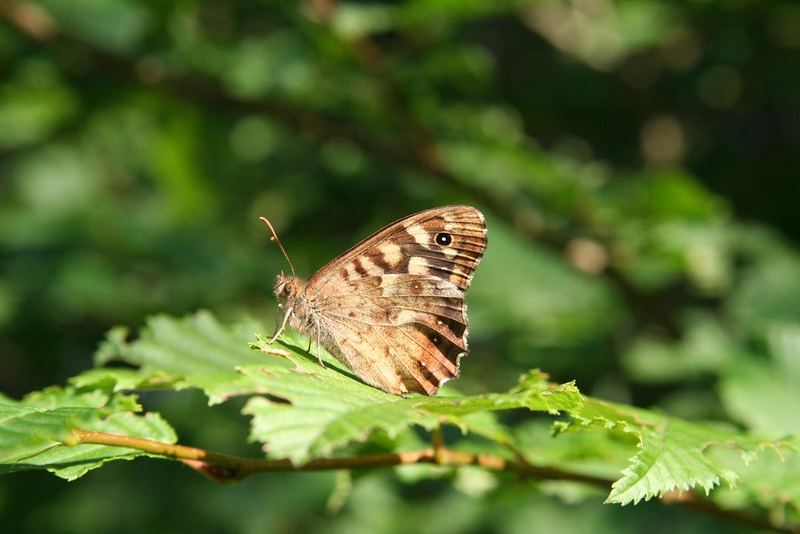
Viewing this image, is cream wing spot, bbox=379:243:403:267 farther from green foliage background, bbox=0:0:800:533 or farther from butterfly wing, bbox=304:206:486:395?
green foliage background, bbox=0:0:800:533

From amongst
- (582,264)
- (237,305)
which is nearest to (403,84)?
(582,264)

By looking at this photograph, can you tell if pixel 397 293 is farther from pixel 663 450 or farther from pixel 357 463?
pixel 663 450

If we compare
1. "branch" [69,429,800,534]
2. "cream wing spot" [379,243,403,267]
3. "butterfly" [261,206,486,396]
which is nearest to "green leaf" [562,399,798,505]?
"branch" [69,429,800,534]

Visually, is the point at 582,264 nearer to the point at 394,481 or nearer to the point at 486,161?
the point at 486,161

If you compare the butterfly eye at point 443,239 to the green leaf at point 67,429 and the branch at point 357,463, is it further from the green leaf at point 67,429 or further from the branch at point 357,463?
the green leaf at point 67,429

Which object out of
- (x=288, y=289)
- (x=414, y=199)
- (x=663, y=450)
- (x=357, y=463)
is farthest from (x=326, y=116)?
(x=663, y=450)

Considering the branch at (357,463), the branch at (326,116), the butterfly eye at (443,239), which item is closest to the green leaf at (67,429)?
the branch at (357,463)
